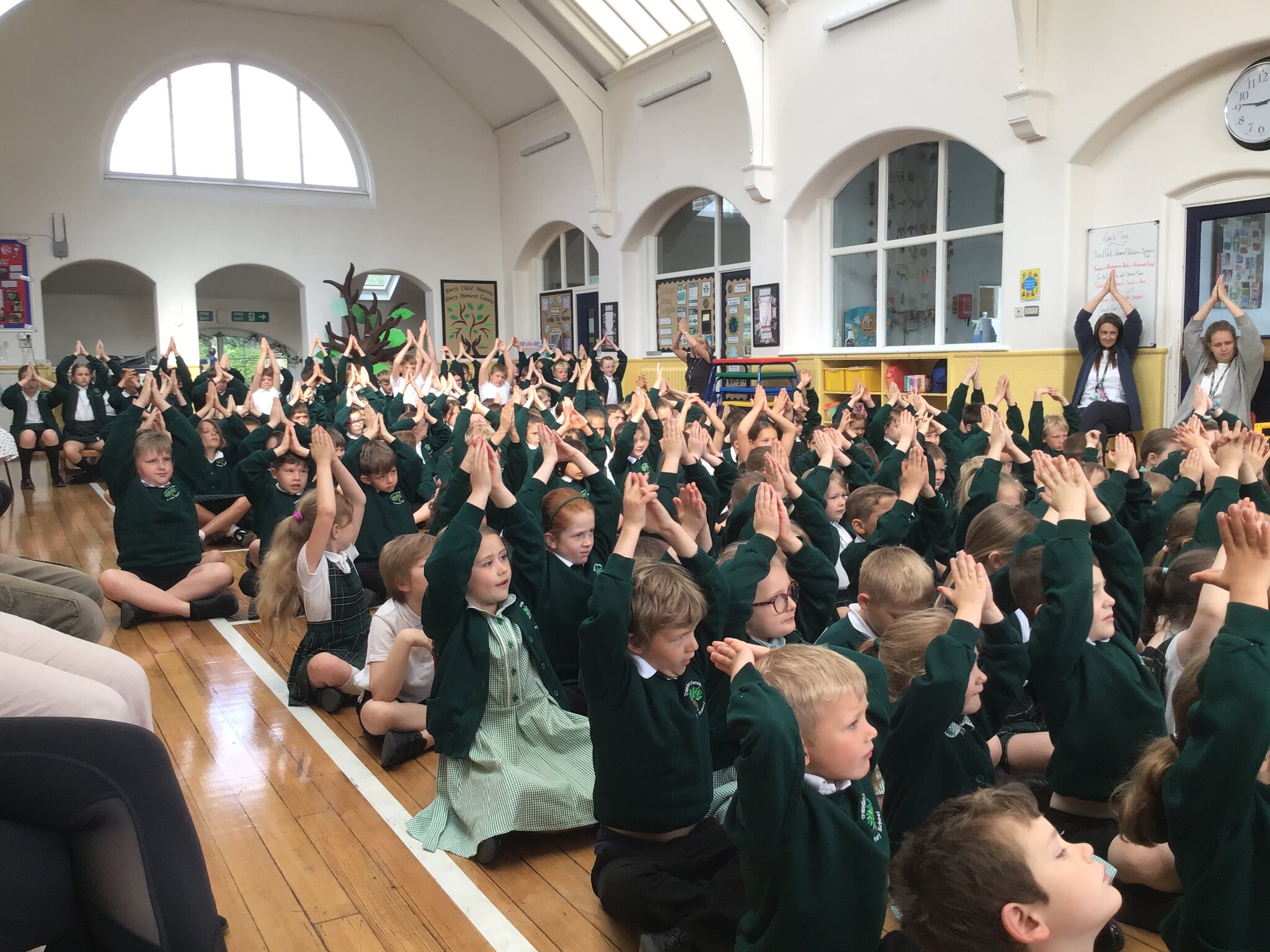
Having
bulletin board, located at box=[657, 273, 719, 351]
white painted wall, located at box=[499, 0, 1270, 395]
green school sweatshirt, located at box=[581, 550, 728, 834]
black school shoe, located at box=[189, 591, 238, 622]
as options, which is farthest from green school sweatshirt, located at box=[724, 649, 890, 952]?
bulletin board, located at box=[657, 273, 719, 351]

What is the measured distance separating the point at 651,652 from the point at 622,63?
12.3m

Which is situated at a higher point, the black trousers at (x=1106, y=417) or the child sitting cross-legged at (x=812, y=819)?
the black trousers at (x=1106, y=417)

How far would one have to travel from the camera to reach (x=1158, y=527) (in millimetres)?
3395

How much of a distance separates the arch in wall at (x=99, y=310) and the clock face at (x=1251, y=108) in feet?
49.5

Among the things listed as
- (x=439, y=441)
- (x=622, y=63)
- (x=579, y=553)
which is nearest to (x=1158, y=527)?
(x=579, y=553)

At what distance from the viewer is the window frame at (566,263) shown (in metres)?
14.9

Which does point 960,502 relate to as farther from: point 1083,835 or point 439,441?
point 439,441

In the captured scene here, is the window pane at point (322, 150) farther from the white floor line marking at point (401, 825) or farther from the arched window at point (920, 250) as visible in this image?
the white floor line marking at point (401, 825)

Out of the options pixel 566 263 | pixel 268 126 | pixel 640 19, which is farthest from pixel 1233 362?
pixel 268 126

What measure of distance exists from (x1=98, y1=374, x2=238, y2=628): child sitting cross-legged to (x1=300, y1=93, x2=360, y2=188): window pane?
37.9 feet

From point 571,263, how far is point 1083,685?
14075 mm

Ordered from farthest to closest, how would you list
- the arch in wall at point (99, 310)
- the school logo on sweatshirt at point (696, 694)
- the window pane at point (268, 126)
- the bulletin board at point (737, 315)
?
1. the arch in wall at point (99, 310)
2. the window pane at point (268, 126)
3. the bulletin board at point (737, 315)
4. the school logo on sweatshirt at point (696, 694)

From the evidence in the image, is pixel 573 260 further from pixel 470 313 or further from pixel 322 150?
pixel 322 150

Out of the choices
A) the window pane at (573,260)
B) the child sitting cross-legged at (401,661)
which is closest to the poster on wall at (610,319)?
the window pane at (573,260)
